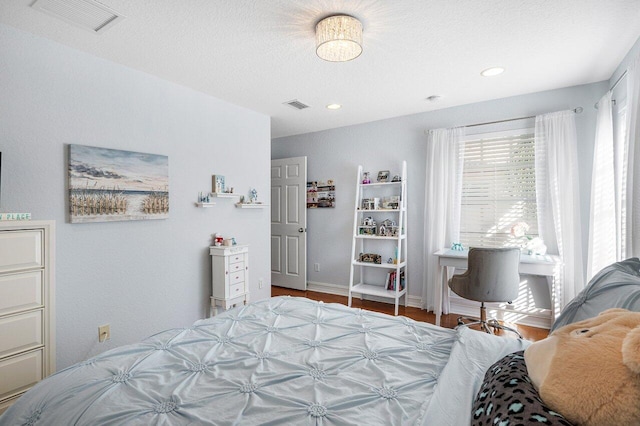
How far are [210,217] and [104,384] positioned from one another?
2.27m

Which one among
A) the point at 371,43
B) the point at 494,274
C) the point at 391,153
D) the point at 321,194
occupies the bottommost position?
the point at 494,274

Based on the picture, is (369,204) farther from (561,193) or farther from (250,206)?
(561,193)

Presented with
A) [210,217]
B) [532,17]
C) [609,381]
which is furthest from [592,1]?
[210,217]

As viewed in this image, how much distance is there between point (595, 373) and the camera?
0.69 m

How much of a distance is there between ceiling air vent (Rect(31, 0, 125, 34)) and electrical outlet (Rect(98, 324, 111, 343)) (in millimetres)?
2102

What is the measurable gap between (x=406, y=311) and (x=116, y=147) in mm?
3469

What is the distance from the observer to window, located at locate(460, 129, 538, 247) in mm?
3391

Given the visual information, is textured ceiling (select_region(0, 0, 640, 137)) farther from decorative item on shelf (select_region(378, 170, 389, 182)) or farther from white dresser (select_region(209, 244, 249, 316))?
white dresser (select_region(209, 244, 249, 316))

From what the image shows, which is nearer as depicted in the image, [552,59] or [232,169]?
[552,59]

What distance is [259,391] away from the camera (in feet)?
3.70

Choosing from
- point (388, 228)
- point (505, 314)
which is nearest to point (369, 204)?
point (388, 228)

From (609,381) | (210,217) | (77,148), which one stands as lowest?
(609,381)

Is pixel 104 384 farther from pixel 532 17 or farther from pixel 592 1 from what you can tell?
pixel 592 1

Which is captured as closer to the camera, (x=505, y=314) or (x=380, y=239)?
(x=505, y=314)
